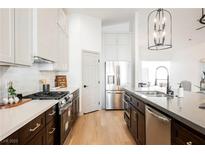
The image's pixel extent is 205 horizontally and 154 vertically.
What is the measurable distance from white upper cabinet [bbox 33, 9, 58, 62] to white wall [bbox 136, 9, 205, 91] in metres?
3.77

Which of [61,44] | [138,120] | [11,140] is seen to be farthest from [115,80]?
[11,140]

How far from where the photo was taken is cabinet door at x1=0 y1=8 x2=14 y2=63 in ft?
5.22

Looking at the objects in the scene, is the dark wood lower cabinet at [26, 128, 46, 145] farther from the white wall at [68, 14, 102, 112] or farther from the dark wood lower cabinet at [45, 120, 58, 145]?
the white wall at [68, 14, 102, 112]

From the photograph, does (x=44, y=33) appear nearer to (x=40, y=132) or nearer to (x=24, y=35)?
(x=24, y=35)

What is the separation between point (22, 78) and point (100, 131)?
7.01ft

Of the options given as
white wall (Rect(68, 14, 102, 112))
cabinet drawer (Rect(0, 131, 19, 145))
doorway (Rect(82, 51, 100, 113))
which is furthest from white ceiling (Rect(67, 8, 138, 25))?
cabinet drawer (Rect(0, 131, 19, 145))

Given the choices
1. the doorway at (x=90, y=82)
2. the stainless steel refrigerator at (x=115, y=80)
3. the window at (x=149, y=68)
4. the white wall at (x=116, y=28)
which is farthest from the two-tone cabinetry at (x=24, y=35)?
the white wall at (x=116, y=28)

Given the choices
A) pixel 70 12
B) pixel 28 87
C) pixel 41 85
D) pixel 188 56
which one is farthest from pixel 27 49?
pixel 188 56

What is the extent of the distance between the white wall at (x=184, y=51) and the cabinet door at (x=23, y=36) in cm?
462

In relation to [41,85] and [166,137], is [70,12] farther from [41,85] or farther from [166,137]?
[166,137]
